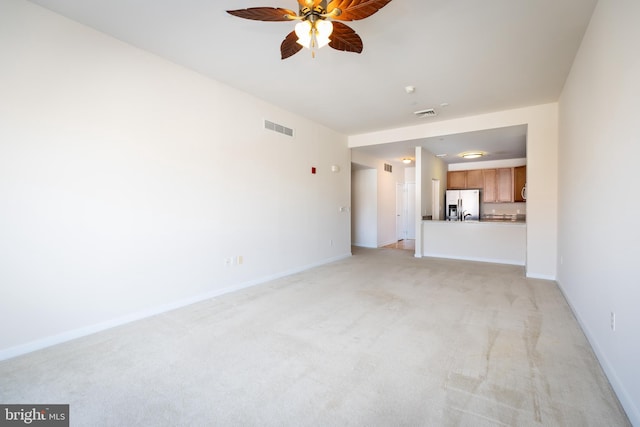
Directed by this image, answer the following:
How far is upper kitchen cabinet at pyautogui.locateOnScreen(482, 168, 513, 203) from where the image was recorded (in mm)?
8125

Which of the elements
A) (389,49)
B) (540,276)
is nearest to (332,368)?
(389,49)

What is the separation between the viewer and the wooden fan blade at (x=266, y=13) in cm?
204

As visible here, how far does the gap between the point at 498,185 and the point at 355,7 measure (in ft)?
26.2

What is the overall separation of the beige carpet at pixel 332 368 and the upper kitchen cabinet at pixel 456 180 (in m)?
5.98

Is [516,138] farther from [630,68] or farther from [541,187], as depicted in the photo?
[630,68]

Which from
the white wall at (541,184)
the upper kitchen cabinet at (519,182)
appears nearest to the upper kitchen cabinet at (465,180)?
the upper kitchen cabinet at (519,182)

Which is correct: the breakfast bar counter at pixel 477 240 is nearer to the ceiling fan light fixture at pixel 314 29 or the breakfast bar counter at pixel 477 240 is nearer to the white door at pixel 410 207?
the white door at pixel 410 207

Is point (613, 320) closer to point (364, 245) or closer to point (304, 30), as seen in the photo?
point (304, 30)

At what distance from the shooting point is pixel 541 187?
478 cm

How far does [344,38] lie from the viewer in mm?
2391

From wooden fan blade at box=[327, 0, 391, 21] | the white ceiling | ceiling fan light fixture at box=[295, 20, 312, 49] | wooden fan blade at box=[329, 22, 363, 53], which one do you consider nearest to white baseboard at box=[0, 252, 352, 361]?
the white ceiling

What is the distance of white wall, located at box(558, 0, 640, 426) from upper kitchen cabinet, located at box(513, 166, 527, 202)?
17.5 ft

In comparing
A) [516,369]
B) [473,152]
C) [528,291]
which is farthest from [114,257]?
[473,152]

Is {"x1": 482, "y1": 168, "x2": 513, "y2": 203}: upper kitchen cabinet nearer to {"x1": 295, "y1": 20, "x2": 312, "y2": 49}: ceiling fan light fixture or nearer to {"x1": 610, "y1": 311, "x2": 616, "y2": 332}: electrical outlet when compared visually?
{"x1": 610, "y1": 311, "x2": 616, "y2": 332}: electrical outlet
